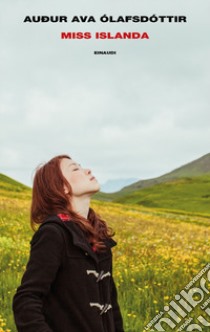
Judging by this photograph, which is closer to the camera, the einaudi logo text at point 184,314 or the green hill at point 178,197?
the einaudi logo text at point 184,314

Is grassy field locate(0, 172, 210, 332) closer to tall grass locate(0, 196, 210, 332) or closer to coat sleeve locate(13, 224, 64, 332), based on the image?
tall grass locate(0, 196, 210, 332)

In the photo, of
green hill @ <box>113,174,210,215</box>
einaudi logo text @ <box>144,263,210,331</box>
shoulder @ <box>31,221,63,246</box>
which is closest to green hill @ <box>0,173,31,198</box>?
green hill @ <box>113,174,210,215</box>

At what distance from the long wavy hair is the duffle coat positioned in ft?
0.43

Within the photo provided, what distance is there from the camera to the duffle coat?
12.6 ft

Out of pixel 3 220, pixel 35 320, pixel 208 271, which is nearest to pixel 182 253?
pixel 208 271

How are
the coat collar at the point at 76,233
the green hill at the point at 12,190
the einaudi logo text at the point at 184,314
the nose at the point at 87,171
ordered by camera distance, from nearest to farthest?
the coat collar at the point at 76,233
the nose at the point at 87,171
the einaudi logo text at the point at 184,314
the green hill at the point at 12,190

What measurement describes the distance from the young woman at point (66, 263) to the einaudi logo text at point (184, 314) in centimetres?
359

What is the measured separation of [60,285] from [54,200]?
0.70 metres

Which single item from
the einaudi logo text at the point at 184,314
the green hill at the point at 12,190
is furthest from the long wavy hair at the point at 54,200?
the green hill at the point at 12,190

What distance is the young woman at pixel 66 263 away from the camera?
12.6 ft

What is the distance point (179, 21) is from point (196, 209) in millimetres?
83164

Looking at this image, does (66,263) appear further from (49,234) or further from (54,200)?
(54,200)

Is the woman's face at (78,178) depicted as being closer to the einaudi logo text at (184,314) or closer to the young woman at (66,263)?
the young woman at (66,263)

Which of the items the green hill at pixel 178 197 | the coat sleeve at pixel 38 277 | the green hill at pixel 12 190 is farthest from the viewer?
the green hill at pixel 178 197
